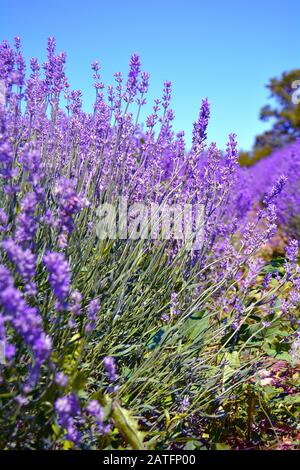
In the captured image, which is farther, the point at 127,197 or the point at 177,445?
the point at 127,197

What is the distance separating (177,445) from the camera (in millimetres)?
1912

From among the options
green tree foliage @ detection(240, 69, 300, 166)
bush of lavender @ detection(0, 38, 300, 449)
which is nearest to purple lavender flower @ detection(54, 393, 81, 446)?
bush of lavender @ detection(0, 38, 300, 449)

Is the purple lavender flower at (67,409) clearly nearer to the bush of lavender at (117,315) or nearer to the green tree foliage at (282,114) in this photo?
the bush of lavender at (117,315)

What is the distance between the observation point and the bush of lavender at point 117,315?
1.42 meters

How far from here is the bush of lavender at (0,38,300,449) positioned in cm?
142

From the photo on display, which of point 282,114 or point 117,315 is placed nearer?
point 117,315

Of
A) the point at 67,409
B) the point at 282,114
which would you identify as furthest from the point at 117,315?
the point at 282,114

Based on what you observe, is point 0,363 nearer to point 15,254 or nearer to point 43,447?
point 43,447

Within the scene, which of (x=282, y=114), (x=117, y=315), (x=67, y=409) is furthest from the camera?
(x=282, y=114)

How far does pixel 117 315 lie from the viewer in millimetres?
1939

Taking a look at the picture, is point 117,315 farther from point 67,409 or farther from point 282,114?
point 282,114
